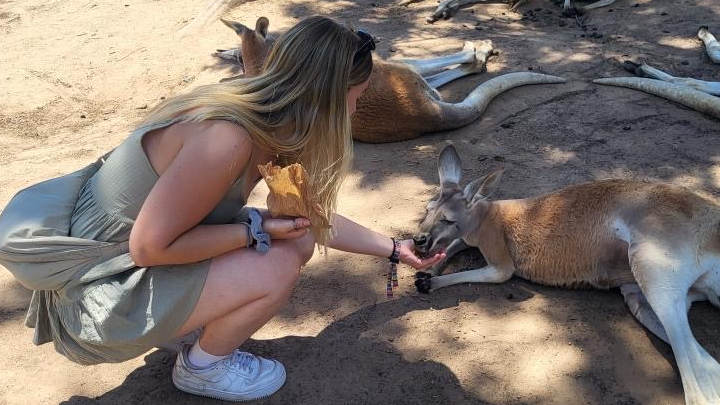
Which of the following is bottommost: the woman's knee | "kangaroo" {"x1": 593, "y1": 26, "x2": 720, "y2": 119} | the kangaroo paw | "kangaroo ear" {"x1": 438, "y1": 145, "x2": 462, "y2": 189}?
the kangaroo paw

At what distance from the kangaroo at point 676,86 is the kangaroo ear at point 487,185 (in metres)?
1.65

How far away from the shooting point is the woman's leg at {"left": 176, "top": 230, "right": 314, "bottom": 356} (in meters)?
2.13

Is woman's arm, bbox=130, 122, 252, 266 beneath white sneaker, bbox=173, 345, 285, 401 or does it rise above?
above

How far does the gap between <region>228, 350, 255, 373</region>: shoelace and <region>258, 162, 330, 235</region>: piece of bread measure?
52 centimetres

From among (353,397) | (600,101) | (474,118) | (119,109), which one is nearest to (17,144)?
(119,109)

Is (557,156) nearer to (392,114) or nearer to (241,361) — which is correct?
(392,114)

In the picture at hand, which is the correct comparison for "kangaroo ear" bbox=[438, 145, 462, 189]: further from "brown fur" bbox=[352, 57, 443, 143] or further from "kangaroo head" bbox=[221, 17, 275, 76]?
"kangaroo head" bbox=[221, 17, 275, 76]

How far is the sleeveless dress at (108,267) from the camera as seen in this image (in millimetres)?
2076

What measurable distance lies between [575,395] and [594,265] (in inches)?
27.0

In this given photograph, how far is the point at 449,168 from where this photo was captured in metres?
3.33

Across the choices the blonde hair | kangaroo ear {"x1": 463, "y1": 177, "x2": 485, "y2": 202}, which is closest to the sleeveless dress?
the blonde hair

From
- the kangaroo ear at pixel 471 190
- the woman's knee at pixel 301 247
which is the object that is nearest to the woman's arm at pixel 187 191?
the woman's knee at pixel 301 247

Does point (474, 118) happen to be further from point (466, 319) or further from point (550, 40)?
point (466, 319)

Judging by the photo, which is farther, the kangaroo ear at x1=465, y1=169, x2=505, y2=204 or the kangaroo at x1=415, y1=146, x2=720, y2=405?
the kangaroo ear at x1=465, y1=169, x2=505, y2=204
